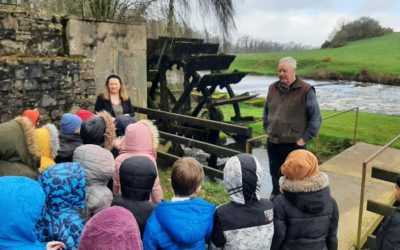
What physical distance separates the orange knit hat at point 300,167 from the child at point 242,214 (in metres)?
0.20

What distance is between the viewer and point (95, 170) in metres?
2.53

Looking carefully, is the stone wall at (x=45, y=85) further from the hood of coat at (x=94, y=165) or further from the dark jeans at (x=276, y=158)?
the dark jeans at (x=276, y=158)

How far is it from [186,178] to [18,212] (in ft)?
2.73

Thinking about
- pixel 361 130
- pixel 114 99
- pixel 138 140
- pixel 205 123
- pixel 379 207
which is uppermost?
pixel 114 99

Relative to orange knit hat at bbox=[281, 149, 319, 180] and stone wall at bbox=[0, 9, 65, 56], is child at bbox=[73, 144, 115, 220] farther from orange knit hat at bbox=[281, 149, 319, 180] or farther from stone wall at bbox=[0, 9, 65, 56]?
stone wall at bbox=[0, 9, 65, 56]

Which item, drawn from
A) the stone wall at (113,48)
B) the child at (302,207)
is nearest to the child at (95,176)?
the child at (302,207)

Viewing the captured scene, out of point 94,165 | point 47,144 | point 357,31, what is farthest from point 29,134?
point 357,31

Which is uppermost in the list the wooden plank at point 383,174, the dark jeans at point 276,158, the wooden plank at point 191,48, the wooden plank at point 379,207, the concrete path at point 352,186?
the wooden plank at point 191,48

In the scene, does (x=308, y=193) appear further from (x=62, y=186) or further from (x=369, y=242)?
(x=369, y=242)

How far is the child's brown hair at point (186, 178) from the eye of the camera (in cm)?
215

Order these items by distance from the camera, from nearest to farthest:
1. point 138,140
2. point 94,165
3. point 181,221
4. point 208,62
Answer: point 181,221 → point 94,165 → point 138,140 → point 208,62

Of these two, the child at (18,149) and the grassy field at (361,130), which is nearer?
the child at (18,149)

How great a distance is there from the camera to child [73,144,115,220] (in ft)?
8.19

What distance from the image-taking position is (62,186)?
209 cm
